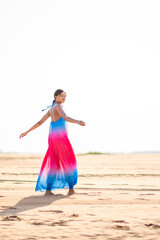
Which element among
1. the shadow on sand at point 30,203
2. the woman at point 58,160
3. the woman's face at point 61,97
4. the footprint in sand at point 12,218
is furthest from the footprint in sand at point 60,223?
the woman's face at point 61,97

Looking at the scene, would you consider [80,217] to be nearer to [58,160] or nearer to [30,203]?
[30,203]

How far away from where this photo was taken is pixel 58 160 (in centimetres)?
802

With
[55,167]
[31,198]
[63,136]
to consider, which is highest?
[63,136]

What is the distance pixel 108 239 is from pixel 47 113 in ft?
14.6

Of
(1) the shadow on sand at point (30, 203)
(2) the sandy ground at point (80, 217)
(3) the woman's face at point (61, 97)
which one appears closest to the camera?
(2) the sandy ground at point (80, 217)

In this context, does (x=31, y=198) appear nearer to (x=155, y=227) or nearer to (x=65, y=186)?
(x=65, y=186)

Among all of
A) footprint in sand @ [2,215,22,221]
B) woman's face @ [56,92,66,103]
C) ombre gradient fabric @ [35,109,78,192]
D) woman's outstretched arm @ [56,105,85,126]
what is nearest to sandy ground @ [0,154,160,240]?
footprint in sand @ [2,215,22,221]

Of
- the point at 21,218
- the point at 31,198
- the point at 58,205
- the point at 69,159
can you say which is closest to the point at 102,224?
the point at 21,218

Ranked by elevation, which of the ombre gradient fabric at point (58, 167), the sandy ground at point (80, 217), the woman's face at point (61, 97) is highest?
the woman's face at point (61, 97)

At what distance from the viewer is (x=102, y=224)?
15.9ft

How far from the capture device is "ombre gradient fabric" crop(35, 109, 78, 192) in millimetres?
7965

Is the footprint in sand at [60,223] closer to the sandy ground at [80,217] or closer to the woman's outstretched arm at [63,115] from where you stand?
the sandy ground at [80,217]

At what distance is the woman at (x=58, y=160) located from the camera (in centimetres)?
796

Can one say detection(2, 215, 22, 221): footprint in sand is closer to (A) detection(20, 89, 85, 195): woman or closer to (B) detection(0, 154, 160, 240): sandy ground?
(B) detection(0, 154, 160, 240): sandy ground
